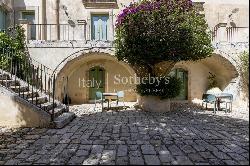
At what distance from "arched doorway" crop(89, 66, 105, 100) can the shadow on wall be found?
9559 millimetres

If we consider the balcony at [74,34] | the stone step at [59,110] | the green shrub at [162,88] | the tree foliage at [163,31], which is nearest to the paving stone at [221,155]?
the stone step at [59,110]

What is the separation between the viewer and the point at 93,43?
46.5 feet

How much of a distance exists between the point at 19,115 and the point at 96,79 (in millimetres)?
9691

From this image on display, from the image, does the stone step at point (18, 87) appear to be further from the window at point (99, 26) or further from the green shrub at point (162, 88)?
the window at point (99, 26)

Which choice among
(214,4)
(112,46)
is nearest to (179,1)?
(112,46)

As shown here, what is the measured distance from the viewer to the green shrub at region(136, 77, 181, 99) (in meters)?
11.6

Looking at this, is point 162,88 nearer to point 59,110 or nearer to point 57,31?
point 59,110

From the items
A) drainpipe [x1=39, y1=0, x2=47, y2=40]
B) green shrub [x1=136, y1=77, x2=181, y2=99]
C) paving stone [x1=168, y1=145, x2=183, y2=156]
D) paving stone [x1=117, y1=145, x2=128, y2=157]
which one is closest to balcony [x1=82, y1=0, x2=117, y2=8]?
drainpipe [x1=39, y1=0, x2=47, y2=40]

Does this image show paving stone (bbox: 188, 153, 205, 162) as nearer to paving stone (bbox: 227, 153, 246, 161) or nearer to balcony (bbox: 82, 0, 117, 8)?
paving stone (bbox: 227, 153, 246, 161)

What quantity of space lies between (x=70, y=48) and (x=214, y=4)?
30.7 feet

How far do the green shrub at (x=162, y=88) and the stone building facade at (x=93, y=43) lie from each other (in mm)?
3371

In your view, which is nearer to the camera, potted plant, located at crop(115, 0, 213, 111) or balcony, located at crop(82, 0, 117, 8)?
potted plant, located at crop(115, 0, 213, 111)

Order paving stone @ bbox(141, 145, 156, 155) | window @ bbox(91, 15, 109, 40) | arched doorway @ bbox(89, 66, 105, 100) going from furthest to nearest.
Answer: arched doorway @ bbox(89, 66, 105, 100) < window @ bbox(91, 15, 109, 40) < paving stone @ bbox(141, 145, 156, 155)

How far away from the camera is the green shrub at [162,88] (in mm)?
11648
